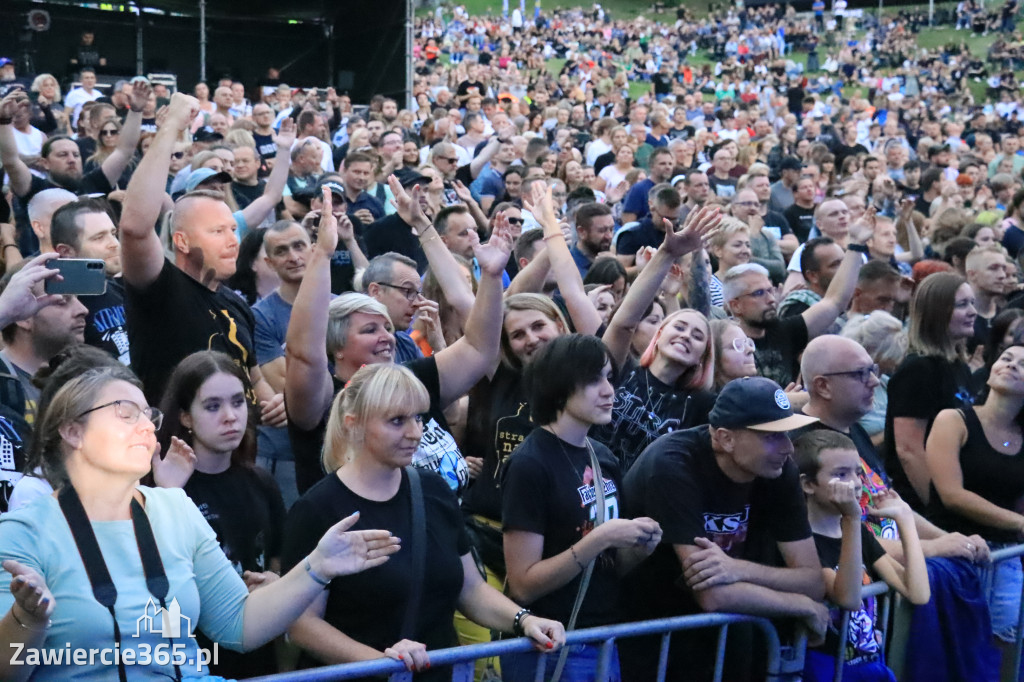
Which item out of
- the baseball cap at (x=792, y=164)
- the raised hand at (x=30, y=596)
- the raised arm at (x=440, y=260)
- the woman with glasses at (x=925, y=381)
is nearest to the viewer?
the raised hand at (x=30, y=596)

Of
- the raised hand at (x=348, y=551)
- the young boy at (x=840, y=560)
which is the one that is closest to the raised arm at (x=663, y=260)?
the young boy at (x=840, y=560)

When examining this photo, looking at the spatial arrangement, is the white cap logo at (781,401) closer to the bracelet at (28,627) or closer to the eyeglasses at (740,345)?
the eyeglasses at (740,345)

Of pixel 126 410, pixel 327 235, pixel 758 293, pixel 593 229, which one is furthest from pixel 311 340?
pixel 593 229

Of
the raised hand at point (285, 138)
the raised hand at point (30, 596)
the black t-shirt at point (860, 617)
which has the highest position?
the raised hand at point (285, 138)

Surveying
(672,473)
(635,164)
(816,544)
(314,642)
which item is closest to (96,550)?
(314,642)

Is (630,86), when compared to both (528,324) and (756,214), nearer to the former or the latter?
(756,214)

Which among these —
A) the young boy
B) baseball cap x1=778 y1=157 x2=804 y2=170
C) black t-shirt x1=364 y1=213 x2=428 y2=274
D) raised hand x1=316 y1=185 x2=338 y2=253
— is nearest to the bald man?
raised hand x1=316 y1=185 x2=338 y2=253

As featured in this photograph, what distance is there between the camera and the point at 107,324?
181 inches

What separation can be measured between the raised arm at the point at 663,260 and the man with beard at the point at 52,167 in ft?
10.7

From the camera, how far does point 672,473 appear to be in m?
3.78

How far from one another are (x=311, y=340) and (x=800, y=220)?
293 inches

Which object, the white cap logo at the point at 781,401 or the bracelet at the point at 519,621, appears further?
the white cap logo at the point at 781,401

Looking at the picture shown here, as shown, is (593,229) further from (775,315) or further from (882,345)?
(882,345)

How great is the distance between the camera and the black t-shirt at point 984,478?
5.02 m
